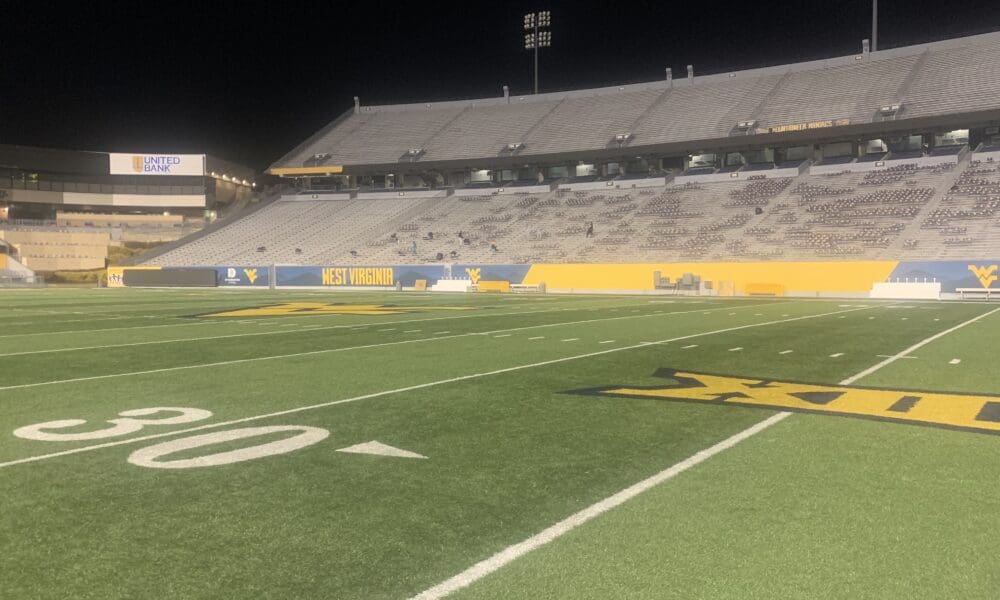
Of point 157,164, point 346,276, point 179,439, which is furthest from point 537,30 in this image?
point 179,439

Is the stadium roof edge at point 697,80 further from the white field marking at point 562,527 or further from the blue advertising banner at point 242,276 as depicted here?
the white field marking at point 562,527

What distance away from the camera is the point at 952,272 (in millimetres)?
30516

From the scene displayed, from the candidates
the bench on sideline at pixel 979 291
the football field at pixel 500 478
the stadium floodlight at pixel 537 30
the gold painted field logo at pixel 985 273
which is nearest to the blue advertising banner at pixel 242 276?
the stadium floodlight at pixel 537 30

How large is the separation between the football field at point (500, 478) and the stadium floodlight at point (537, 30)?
5830cm

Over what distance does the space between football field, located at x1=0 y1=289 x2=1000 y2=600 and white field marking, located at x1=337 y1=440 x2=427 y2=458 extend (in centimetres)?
3

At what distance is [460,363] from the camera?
954 centimetres

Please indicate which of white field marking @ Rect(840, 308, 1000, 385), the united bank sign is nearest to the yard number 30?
white field marking @ Rect(840, 308, 1000, 385)

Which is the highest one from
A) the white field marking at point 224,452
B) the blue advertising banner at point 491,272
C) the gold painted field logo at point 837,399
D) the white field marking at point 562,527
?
the blue advertising banner at point 491,272

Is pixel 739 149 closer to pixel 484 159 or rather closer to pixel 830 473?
pixel 484 159

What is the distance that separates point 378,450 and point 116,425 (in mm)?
2338

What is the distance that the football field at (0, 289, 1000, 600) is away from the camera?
2918 millimetres

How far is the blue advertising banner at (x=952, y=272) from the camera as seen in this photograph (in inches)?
1166

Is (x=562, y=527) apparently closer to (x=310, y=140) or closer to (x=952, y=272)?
(x=952, y=272)

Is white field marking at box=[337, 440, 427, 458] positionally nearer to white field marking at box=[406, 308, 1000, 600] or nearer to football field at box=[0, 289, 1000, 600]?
football field at box=[0, 289, 1000, 600]
